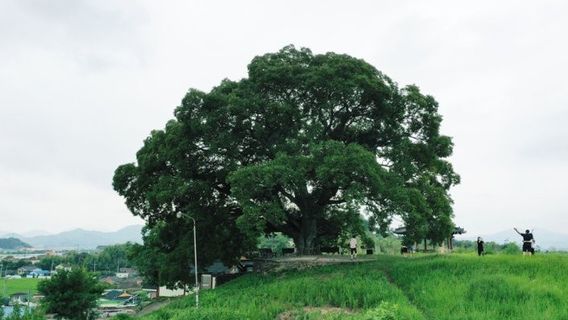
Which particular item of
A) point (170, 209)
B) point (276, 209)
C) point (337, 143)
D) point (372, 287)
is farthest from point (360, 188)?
point (170, 209)

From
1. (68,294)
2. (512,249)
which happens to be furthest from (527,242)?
(68,294)

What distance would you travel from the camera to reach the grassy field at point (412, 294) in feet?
61.5

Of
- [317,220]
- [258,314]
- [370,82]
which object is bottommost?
[258,314]

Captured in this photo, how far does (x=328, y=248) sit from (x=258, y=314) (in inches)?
954

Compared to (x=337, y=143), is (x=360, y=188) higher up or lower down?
lower down

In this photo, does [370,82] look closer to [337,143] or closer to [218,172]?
[337,143]

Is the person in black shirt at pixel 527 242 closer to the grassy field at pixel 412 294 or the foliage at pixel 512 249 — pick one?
the grassy field at pixel 412 294

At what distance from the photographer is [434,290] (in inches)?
874

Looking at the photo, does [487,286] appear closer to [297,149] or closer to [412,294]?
[412,294]

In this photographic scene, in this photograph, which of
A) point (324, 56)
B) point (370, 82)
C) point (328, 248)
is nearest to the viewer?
point (370, 82)

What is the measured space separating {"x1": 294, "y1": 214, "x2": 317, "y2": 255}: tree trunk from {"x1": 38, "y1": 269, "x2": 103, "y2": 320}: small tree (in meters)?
16.3

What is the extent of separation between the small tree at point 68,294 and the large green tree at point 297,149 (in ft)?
24.6

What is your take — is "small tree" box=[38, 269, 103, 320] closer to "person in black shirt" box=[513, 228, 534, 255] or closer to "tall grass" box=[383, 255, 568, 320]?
"tall grass" box=[383, 255, 568, 320]

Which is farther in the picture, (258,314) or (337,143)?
(337,143)
